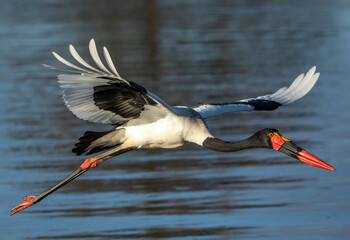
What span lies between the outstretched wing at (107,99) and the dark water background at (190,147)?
5.24 ft

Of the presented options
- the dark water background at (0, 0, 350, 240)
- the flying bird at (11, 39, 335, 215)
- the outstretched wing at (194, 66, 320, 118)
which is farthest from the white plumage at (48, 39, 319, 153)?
the dark water background at (0, 0, 350, 240)

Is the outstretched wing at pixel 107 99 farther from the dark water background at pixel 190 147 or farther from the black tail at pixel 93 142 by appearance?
the dark water background at pixel 190 147

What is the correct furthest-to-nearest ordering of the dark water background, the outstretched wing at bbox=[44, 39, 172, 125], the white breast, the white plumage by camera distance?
the dark water background → the white breast → the white plumage → the outstretched wing at bbox=[44, 39, 172, 125]

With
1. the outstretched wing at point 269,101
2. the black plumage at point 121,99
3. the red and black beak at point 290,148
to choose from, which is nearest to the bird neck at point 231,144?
the red and black beak at point 290,148


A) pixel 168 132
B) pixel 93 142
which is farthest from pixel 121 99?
pixel 93 142

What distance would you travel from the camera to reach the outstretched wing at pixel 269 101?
984cm

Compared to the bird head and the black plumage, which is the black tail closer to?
the black plumage

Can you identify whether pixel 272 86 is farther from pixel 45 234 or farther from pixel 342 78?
pixel 45 234

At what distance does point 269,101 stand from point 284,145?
1.64 metres

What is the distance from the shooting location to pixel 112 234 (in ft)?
32.9

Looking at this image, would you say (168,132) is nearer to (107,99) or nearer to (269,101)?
(107,99)

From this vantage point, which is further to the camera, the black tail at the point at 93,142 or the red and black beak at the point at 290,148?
the black tail at the point at 93,142

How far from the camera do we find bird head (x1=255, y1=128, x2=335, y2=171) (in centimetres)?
870

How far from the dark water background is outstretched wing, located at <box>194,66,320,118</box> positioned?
4.51 feet
